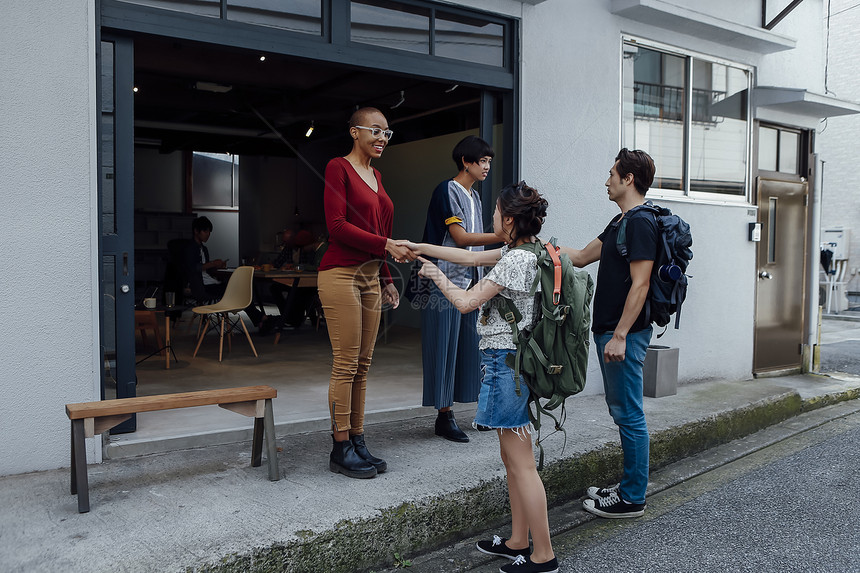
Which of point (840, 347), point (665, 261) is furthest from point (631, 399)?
point (840, 347)

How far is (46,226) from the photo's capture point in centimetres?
354

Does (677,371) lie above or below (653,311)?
below

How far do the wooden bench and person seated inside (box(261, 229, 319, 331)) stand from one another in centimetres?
534

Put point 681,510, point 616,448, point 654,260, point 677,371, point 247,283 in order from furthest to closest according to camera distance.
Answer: point 247,283, point 677,371, point 616,448, point 681,510, point 654,260

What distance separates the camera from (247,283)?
25.6 feet

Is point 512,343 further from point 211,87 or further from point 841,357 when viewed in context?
point 841,357

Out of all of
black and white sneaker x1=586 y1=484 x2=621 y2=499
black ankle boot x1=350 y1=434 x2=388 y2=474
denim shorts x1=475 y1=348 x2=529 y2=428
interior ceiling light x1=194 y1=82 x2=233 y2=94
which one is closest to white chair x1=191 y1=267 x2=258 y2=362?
interior ceiling light x1=194 y1=82 x2=233 y2=94

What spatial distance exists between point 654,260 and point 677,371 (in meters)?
3.09

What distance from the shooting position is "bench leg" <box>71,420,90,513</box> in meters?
3.00

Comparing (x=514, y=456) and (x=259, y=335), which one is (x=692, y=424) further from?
(x=259, y=335)

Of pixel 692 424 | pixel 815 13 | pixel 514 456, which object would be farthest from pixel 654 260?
pixel 815 13

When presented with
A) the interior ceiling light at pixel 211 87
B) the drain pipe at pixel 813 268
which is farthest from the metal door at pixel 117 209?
the drain pipe at pixel 813 268

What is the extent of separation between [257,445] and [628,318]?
206 cm

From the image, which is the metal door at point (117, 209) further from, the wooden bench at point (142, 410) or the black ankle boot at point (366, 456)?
the black ankle boot at point (366, 456)
